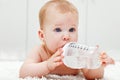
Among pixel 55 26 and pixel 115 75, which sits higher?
pixel 55 26

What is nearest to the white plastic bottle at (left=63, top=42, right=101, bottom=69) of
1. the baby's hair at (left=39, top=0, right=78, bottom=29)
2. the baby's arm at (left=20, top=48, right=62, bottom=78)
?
the baby's arm at (left=20, top=48, right=62, bottom=78)

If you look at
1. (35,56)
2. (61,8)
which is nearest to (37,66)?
(35,56)

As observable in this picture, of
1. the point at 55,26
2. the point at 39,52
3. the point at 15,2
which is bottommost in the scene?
the point at 39,52

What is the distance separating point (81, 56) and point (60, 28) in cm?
14

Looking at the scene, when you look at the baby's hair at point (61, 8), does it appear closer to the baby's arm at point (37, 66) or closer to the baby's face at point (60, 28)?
the baby's face at point (60, 28)

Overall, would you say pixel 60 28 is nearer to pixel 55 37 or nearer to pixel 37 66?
pixel 55 37

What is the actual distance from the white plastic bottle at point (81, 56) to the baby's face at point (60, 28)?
6 centimetres

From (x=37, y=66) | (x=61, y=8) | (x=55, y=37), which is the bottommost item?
(x=37, y=66)

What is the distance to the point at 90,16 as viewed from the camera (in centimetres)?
189

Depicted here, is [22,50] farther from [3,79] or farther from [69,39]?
[69,39]

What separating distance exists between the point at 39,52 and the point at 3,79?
174 millimetres

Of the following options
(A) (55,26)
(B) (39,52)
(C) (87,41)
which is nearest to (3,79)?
(B) (39,52)

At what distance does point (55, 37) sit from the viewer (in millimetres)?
1118

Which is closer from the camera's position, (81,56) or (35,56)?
(81,56)
